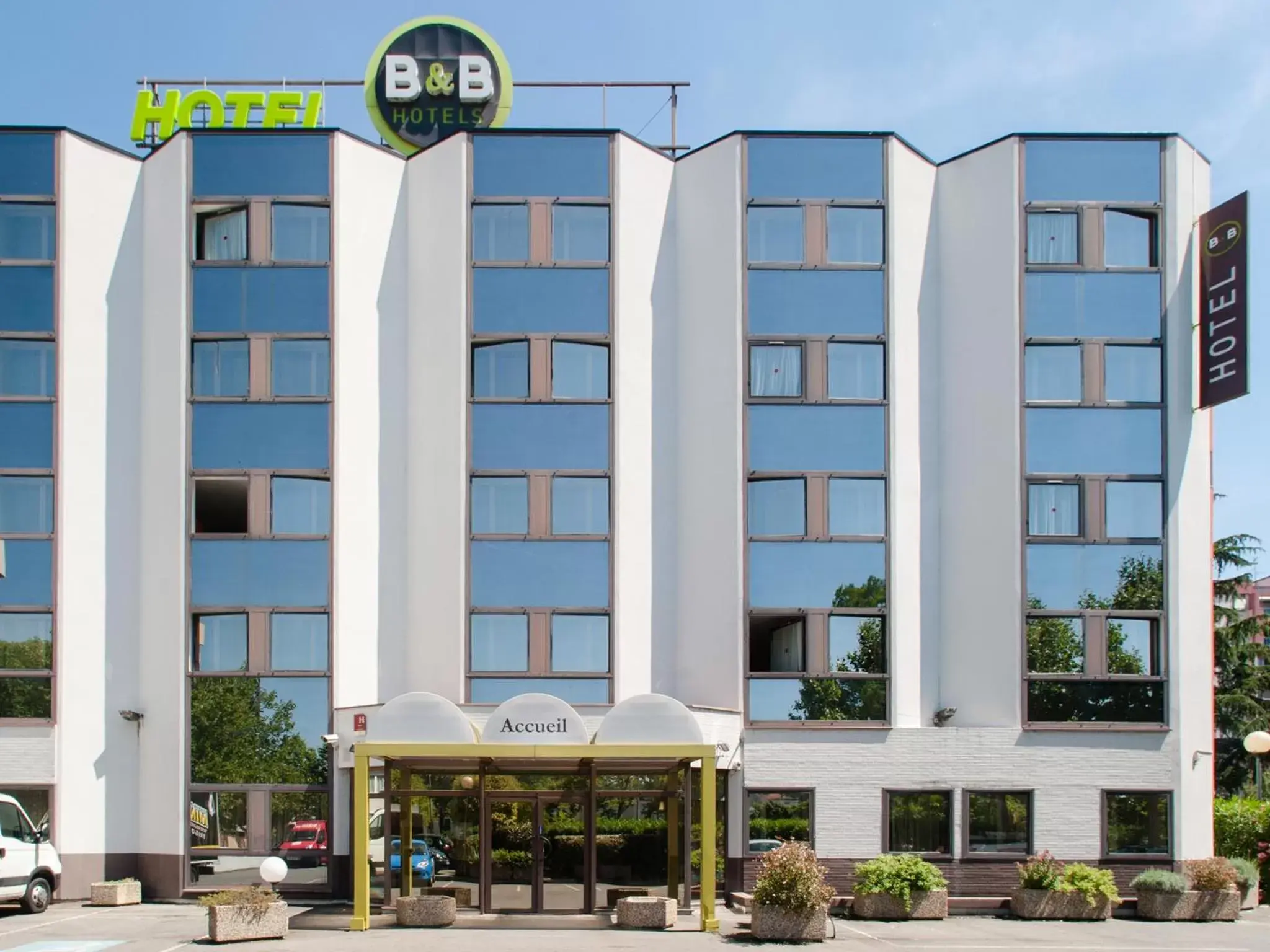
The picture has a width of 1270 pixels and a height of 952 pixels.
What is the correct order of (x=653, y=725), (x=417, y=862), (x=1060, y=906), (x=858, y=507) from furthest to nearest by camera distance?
(x=858, y=507) < (x=1060, y=906) < (x=417, y=862) < (x=653, y=725)

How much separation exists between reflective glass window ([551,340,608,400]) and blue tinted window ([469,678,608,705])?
6.10 meters

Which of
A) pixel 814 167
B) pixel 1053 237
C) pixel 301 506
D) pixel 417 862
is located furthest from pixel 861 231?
pixel 417 862

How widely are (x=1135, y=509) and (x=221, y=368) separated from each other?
19.7m

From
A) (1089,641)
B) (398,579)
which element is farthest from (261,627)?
(1089,641)

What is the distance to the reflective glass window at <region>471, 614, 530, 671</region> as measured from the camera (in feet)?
103

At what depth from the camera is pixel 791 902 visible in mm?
24328

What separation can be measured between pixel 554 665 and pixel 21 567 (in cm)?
1149

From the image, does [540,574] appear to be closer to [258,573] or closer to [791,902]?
[258,573]

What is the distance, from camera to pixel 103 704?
31422 millimetres

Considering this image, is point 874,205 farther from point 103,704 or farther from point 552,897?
point 103,704

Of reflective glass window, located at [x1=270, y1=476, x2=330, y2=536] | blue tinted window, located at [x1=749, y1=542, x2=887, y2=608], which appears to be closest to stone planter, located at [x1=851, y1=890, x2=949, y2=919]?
blue tinted window, located at [x1=749, y1=542, x2=887, y2=608]

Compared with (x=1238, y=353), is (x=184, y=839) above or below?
below

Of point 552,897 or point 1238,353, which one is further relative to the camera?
point 1238,353

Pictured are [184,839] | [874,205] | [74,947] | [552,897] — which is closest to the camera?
[74,947]
